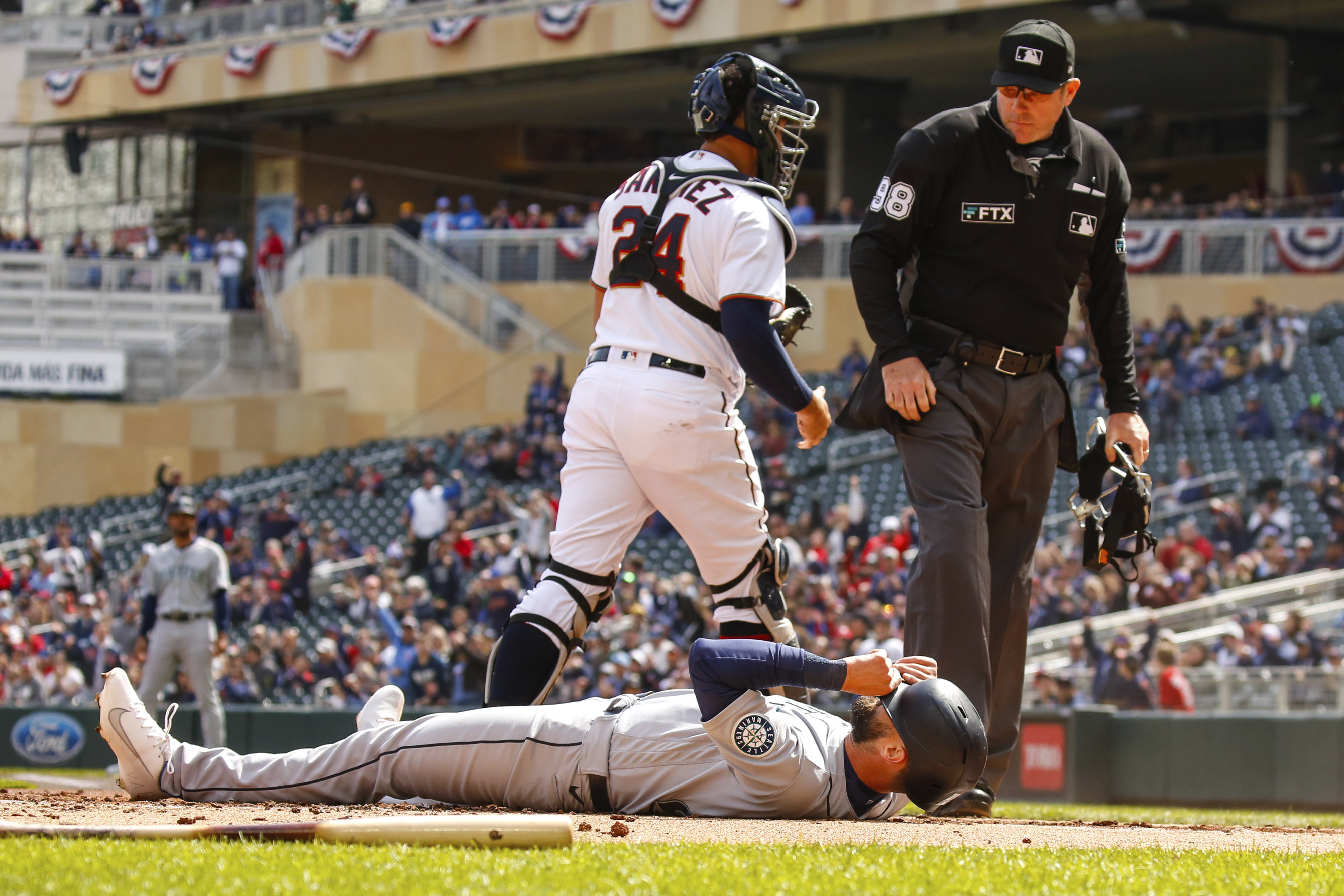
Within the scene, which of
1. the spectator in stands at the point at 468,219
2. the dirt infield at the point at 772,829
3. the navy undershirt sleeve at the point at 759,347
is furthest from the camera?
the spectator in stands at the point at 468,219

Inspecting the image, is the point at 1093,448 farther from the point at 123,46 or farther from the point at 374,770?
the point at 123,46

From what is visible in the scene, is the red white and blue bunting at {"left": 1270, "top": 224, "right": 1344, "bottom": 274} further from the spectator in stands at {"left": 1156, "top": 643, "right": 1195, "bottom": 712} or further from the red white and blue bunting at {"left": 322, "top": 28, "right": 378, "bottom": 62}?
the red white and blue bunting at {"left": 322, "top": 28, "right": 378, "bottom": 62}

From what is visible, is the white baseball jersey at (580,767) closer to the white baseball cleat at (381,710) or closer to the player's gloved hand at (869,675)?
the white baseball cleat at (381,710)

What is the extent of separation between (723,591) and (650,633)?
10.2 meters

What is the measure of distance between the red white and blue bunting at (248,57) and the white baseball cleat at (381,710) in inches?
1198

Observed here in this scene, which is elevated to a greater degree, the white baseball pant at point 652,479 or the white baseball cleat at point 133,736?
the white baseball pant at point 652,479

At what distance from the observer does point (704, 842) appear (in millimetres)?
3885

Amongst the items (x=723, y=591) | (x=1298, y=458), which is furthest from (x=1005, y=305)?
(x=1298, y=458)

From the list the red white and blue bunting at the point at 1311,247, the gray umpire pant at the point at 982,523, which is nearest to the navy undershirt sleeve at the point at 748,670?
the gray umpire pant at the point at 982,523

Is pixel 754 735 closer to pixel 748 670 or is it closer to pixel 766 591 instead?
pixel 748 670

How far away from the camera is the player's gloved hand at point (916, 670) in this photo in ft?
14.5

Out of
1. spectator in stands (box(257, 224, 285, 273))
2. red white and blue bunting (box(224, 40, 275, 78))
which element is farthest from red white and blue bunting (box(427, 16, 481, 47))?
spectator in stands (box(257, 224, 285, 273))

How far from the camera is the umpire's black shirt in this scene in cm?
530

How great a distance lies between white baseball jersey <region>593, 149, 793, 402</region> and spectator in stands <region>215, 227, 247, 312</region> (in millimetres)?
26392
